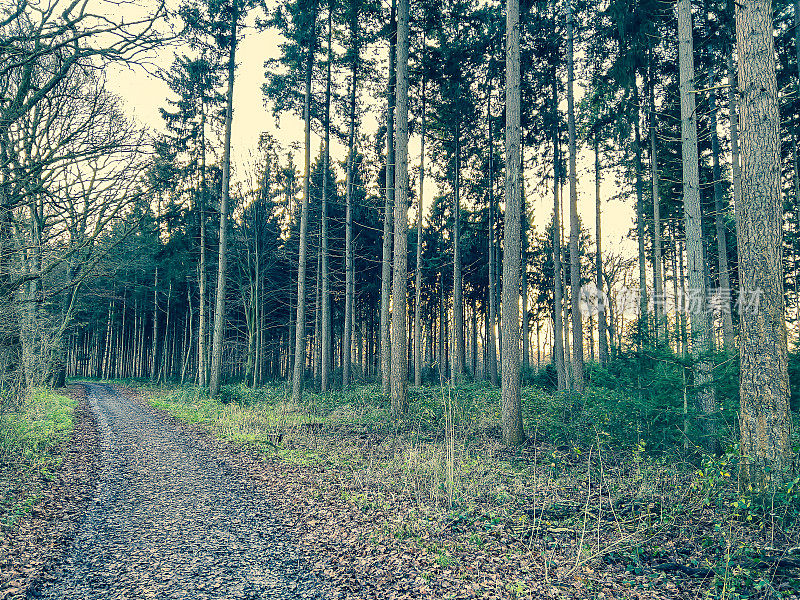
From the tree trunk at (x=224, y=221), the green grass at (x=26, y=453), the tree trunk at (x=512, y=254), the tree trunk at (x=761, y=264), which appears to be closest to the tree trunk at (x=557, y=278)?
the tree trunk at (x=512, y=254)

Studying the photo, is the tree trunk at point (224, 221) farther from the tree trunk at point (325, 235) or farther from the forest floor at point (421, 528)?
the forest floor at point (421, 528)

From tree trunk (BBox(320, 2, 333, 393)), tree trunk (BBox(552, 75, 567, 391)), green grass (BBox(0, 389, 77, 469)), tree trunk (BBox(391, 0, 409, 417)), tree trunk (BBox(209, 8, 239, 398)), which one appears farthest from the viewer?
tree trunk (BBox(209, 8, 239, 398))

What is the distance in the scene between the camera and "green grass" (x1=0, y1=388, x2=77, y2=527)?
228 inches

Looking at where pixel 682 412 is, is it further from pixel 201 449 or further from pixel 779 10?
pixel 779 10

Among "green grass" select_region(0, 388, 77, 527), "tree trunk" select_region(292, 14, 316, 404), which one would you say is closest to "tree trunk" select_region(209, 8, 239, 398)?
"tree trunk" select_region(292, 14, 316, 404)

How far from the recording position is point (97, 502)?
20.4ft

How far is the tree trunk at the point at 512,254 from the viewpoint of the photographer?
350 inches

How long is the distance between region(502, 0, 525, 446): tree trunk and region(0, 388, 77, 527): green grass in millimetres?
8022

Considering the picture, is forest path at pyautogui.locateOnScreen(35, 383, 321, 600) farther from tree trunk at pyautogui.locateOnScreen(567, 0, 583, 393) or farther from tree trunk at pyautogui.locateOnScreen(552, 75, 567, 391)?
tree trunk at pyautogui.locateOnScreen(552, 75, 567, 391)

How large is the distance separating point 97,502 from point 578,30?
63.6ft

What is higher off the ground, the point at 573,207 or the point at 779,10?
the point at 779,10

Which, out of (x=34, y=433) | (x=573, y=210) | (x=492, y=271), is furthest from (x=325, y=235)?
(x=34, y=433)


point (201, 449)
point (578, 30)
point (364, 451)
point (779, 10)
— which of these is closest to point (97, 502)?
point (201, 449)

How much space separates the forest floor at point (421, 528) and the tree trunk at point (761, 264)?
0.53 meters
